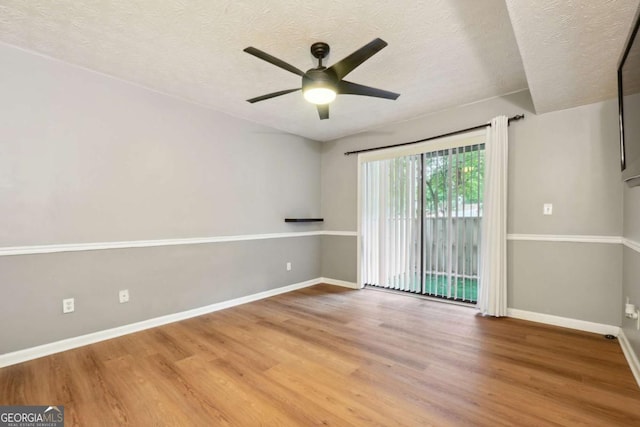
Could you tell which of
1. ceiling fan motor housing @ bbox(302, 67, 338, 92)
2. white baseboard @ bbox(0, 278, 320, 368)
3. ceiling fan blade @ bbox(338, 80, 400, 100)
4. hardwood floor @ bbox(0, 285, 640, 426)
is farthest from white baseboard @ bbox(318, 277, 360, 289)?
ceiling fan motor housing @ bbox(302, 67, 338, 92)

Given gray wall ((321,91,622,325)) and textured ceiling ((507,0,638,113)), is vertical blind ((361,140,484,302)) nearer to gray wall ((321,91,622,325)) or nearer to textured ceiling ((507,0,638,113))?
gray wall ((321,91,622,325))

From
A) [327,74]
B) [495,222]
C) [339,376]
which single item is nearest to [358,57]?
[327,74]

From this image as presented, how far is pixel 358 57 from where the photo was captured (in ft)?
6.03

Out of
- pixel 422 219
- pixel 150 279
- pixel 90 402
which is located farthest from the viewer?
pixel 422 219

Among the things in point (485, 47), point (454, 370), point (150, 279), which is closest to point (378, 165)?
point (485, 47)

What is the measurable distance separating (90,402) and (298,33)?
9.08ft

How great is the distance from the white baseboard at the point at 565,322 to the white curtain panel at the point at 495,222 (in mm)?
143

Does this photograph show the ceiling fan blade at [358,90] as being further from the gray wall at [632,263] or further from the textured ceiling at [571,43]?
the gray wall at [632,263]

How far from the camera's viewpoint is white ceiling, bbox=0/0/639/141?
1.78 metres

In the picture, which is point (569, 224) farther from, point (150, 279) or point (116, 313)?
point (116, 313)

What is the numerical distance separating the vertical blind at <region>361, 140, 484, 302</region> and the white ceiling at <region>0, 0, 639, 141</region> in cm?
102

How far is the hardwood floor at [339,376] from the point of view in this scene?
1643 mm

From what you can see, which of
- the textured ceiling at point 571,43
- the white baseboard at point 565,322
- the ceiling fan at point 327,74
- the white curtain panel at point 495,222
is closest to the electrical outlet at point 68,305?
the ceiling fan at point 327,74

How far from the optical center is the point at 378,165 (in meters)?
4.41
